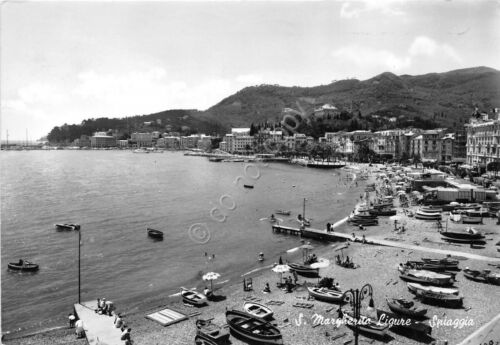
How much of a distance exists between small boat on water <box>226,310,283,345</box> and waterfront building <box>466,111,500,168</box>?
63693mm

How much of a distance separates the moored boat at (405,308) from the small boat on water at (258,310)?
19.8 ft

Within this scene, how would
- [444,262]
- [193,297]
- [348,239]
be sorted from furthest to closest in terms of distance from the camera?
[348,239], [444,262], [193,297]

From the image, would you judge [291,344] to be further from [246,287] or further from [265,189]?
[265,189]

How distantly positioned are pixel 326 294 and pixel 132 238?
24172 mm

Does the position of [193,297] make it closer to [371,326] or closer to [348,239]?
[371,326]

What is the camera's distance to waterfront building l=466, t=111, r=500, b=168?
2758 inches

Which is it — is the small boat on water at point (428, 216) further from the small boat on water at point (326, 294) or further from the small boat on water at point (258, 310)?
Result: the small boat on water at point (258, 310)

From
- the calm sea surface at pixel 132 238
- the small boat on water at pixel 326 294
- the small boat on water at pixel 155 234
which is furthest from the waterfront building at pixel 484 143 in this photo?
the small boat on water at pixel 326 294


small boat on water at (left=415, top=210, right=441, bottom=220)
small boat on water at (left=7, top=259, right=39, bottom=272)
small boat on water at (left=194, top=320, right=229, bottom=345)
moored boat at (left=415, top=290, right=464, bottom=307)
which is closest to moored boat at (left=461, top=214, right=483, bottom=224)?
small boat on water at (left=415, top=210, right=441, bottom=220)

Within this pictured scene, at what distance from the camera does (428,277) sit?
24.4m

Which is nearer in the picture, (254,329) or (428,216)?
(254,329)

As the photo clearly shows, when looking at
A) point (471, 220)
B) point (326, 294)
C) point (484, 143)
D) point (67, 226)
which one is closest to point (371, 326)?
point (326, 294)

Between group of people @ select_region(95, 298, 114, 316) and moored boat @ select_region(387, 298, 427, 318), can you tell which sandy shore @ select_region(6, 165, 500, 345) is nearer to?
moored boat @ select_region(387, 298, 427, 318)

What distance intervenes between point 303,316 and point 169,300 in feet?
29.4
